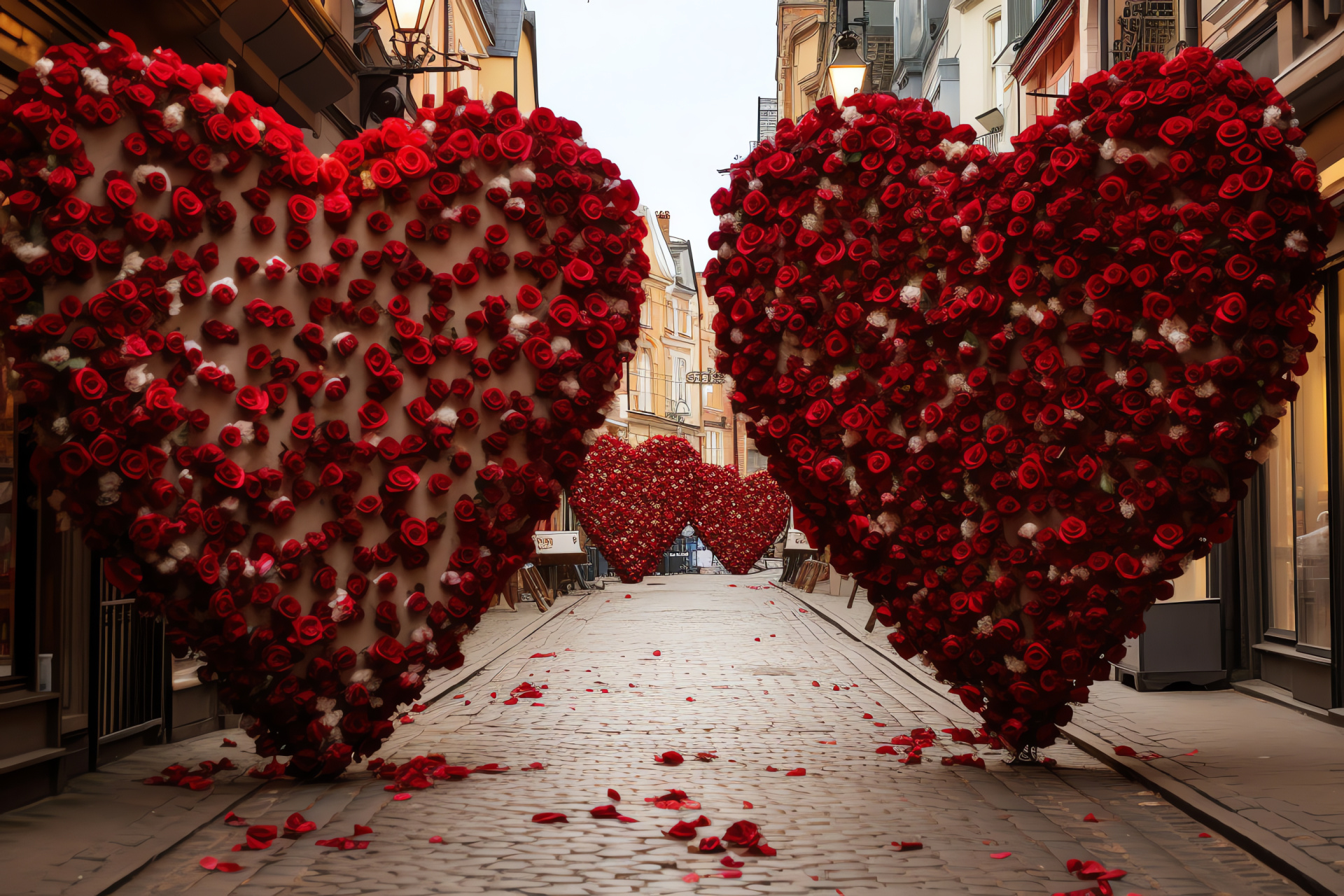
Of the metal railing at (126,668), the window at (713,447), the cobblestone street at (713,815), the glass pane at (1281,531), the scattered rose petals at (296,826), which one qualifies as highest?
the window at (713,447)

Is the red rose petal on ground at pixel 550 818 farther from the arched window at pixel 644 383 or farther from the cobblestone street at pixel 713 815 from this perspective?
the arched window at pixel 644 383

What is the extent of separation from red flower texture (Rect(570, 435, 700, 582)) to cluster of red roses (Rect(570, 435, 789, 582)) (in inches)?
0.9

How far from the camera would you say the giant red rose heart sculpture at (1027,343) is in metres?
6.15

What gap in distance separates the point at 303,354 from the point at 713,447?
5899cm

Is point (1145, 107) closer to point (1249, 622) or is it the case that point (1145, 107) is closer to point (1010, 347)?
point (1010, 347)

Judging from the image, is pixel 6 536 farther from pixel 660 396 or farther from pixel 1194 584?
pixel 660 396

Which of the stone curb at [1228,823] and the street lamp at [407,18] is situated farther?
the street lamp at [407,18]

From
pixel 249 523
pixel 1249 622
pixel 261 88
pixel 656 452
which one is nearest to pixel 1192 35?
pixel 1249 622

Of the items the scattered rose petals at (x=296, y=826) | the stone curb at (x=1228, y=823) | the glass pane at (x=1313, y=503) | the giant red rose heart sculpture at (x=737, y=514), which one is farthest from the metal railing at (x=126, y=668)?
the giant red rose heart sculpture at (x=737, y=514)

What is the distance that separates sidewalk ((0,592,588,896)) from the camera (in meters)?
4.75

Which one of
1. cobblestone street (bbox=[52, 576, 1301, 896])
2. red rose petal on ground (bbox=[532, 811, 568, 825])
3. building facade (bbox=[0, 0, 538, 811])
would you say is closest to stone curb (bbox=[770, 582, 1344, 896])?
cobblestone street (bbox=[52, 576, 1301, 896])

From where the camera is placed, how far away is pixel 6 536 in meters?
6.40

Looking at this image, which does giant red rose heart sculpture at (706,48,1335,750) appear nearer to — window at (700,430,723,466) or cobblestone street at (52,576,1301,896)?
cobblestone street at (52,576,1301,896)

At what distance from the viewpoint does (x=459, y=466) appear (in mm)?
6418
